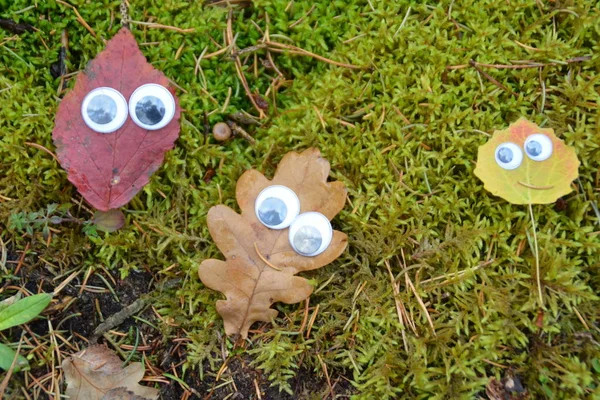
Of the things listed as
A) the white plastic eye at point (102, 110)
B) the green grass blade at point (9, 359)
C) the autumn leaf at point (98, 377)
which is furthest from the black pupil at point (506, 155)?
the green grass blade at point (9, 359)

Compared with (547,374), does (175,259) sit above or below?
above

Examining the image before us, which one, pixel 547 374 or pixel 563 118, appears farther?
pixel 563 118

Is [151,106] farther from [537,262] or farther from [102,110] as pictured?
[537,262]

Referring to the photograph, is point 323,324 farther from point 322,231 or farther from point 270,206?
point 270,206

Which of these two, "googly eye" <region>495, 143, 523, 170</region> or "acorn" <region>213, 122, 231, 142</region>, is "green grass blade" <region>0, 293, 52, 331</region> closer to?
"acorn" <region>213, 122, 231, 142</region>

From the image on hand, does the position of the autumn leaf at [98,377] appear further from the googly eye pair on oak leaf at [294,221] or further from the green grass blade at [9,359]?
the googly eye pair on oak leaf at [294,221]

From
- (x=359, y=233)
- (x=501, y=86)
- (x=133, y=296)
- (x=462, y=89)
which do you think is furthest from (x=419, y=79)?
(x=133, y=296)
